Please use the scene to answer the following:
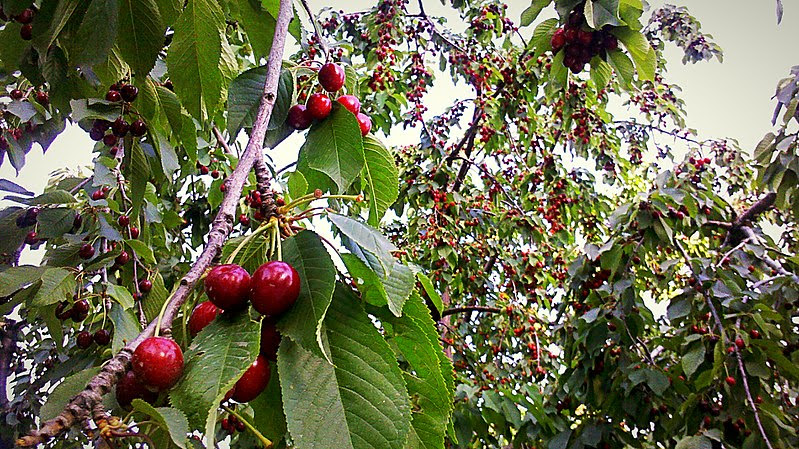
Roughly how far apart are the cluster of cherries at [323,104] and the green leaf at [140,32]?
194 millimetres

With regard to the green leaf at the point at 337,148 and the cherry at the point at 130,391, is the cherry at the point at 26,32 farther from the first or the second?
the cherry at the point at 130,391

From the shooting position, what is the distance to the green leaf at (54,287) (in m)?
0.88

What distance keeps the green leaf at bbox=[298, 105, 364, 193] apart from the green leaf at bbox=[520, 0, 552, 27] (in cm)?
Answer: 70

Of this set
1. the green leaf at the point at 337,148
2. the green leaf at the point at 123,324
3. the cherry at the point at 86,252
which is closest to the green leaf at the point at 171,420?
the green leaf at the point at 337,148

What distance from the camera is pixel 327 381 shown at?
400mm

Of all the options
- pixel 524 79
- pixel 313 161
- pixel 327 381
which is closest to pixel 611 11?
pixel 313 161

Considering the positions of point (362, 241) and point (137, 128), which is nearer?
point (362, 241)

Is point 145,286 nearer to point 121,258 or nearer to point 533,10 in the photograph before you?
point 121,258

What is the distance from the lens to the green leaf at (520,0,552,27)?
1.14 metres

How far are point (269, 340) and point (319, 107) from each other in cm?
32

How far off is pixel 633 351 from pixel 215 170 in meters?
1.77

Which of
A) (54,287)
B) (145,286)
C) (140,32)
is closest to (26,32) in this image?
(140,32)

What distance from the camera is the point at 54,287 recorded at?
0.90m

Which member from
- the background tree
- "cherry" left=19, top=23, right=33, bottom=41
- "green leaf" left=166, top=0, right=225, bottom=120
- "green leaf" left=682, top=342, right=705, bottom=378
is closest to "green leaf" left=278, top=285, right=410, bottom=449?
the background tree
